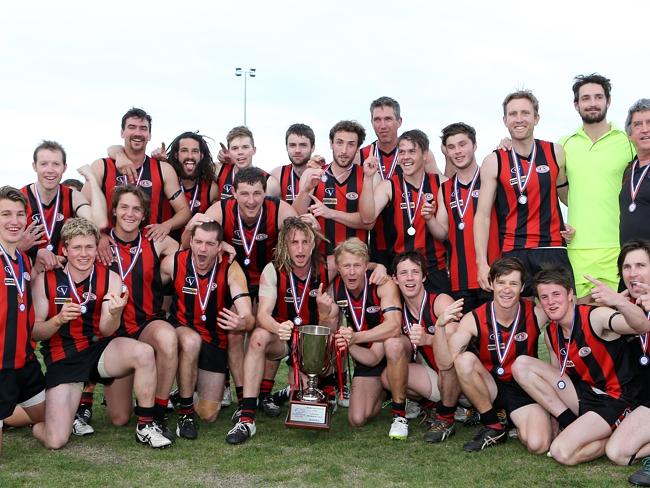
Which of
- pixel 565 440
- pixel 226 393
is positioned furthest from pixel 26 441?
pixel 565 440

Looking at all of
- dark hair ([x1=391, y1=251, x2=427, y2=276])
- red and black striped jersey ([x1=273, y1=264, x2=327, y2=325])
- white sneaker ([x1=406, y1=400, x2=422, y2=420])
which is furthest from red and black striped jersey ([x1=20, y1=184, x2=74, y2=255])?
white sneaker ([x1=406, y1=400, x2=422, y2=420])

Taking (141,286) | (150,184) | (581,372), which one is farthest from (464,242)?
(150,184)

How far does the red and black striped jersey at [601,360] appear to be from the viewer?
14.6 ft

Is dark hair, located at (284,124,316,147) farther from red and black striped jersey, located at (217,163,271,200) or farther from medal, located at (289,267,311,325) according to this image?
medal, located at (289,267,311,325)

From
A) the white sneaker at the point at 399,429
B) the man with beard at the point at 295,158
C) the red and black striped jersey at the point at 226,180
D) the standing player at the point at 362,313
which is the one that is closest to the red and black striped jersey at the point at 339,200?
the man with beard at the point at 295,158

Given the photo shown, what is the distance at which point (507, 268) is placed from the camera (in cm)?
476

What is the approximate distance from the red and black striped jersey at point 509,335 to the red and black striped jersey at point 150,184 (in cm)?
288

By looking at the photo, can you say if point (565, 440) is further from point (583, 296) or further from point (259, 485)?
point (259, 485)

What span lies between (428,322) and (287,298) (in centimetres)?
107

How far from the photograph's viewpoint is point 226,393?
6.05 m

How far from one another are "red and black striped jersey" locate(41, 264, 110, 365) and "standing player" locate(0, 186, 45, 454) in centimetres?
22

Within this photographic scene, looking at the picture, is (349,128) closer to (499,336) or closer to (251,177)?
(251,177)

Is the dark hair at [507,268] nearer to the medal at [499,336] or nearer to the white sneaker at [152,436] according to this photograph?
the medal at [499,336]

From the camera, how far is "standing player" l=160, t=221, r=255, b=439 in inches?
206
